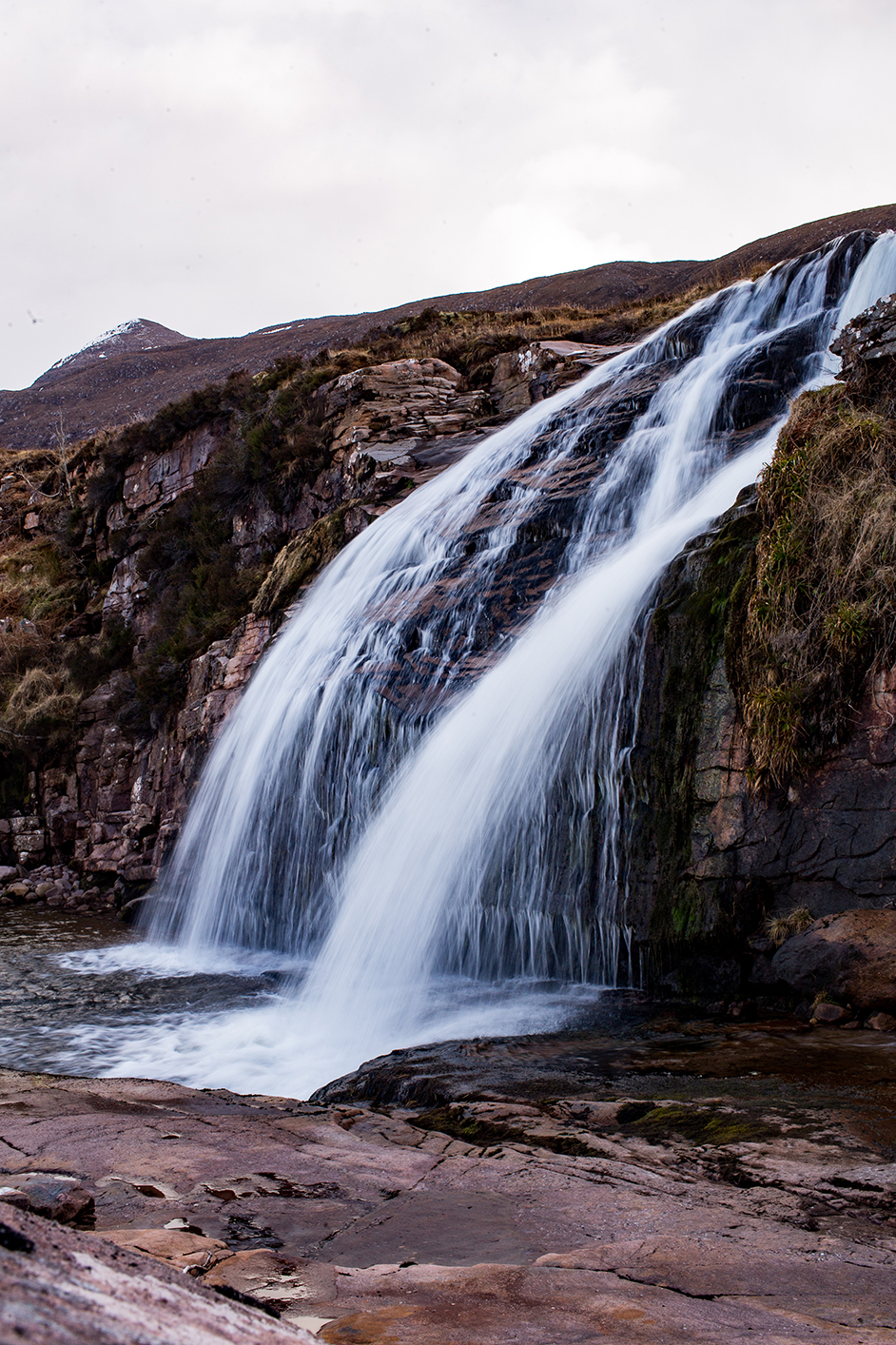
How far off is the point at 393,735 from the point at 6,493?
26.5 metres

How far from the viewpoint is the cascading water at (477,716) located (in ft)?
24.0

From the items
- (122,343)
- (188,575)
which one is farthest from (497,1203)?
(122,343)

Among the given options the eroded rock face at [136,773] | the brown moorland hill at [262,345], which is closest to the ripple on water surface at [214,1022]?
the eroded rock face at [136,773]

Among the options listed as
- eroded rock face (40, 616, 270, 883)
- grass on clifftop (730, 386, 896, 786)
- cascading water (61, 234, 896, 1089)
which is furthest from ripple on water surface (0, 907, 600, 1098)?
eroded rock face (40, 616, 270, 883)

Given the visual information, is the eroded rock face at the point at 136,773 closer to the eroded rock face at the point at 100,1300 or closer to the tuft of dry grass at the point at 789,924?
the tuft of dry grass at the point at 789,924

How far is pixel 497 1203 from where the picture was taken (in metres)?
2.84

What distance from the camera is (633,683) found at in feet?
24.1

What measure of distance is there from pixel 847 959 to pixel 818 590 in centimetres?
252

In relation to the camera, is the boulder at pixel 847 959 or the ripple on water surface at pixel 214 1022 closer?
the boulder at pixel 847 959

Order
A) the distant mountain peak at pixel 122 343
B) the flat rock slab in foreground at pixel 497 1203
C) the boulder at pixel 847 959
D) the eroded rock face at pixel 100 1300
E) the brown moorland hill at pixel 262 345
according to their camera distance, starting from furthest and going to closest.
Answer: the distant mountain peak at pixel 122 343
the brown moorland hill at pixel 262 345
the boulder at pixel 847 959
the flat rock slab in foreground at pixel 497 1203
the eroded rock face at pixel 100 1300

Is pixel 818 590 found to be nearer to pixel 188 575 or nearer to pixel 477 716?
pixel 477 716

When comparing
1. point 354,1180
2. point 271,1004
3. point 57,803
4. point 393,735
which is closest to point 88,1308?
point 354,1180

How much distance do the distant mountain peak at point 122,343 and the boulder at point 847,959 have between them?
87558 millimetres

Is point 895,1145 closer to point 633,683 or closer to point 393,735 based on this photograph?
point 633,683
